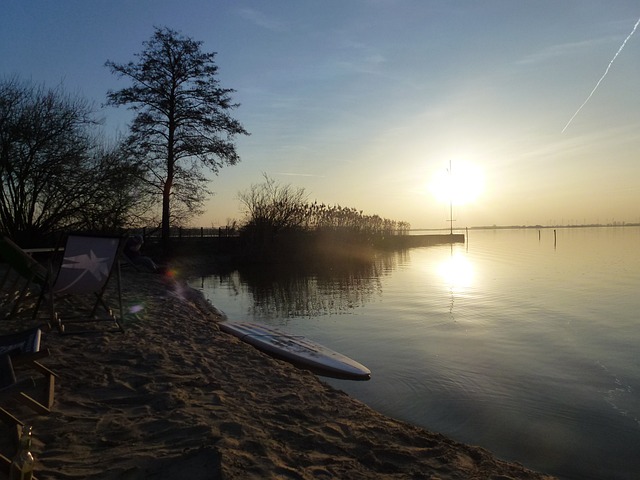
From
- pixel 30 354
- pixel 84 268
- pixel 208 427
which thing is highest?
pixel 84 268

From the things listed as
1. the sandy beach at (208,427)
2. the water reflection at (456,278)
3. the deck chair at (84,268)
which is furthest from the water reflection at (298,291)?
the sandy beach at (208,427)

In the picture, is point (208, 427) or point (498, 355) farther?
point (498, 355)

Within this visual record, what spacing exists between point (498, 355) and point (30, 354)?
24.4 ft

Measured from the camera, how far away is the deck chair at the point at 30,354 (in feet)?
10.4

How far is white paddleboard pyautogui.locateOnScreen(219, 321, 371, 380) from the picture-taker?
21.9ft

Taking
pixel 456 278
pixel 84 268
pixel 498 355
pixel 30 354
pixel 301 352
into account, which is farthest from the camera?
pixel 456 278

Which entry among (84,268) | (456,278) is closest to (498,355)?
(84,268)

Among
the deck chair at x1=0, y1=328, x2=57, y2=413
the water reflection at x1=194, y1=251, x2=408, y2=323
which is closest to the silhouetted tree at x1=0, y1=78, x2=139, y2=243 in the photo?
the water reflection at x1=194, y1=251, x2=408, y2=323

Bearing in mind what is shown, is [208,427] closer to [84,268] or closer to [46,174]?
[84,268]

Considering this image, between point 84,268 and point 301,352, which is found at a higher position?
point 84,268

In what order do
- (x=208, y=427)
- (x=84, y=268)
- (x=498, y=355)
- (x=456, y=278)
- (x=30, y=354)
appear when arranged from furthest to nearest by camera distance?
(x=456, y=278)
(x=498, y=355)
(x=84, y=268)
(x=208, y=427)
(x=30, y=354)

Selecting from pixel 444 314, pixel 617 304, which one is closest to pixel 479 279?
pixel 617 304

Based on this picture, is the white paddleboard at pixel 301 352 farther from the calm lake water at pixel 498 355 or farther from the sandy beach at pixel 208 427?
the sandy beach at pixel 208 427

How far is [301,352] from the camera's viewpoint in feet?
23.8
